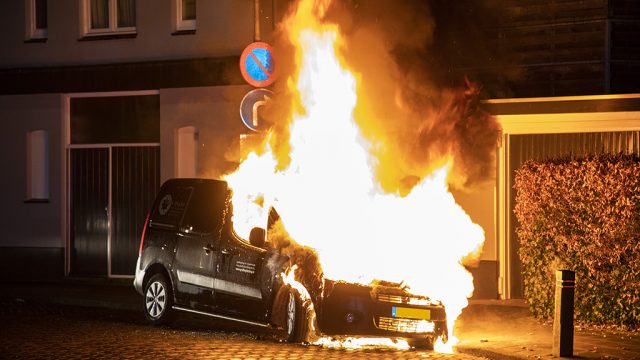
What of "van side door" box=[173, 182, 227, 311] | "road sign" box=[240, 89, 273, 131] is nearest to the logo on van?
"van side door" box=[173, 182, 227, 311]

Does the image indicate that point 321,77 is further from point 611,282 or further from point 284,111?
point 611,282

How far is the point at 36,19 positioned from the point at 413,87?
30.4ft

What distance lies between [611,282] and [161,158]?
35.9 feet

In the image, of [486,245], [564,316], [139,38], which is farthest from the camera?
[139,38]

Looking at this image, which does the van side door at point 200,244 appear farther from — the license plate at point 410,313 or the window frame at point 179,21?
the window frame at point 179,21

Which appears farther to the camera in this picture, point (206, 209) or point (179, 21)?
point (179, 21)

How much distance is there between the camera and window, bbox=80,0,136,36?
24.4 metres

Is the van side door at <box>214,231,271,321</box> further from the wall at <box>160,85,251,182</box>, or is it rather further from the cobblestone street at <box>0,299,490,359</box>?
the wall at <box>160,85,251,182</box>

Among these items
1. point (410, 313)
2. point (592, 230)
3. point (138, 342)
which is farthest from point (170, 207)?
point (592, 230)

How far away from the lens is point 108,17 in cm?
2462

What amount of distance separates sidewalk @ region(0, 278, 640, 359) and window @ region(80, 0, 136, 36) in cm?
527

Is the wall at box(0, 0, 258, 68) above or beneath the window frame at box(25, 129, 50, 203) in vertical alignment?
above

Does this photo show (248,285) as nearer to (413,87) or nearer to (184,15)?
(413,87)

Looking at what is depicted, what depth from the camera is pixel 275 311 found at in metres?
14.3
